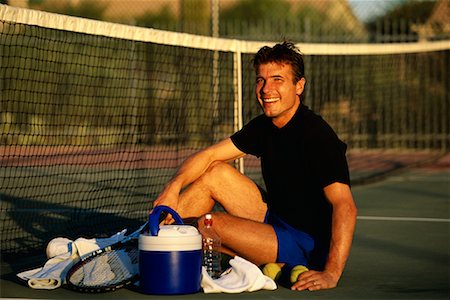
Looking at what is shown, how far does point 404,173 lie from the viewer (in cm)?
1698

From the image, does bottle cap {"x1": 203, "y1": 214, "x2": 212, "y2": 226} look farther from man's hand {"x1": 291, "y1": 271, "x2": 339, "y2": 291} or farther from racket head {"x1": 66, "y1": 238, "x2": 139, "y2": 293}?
man's hand {"x1": 291, "y1": 271, "x2": 339, "y2": 291}

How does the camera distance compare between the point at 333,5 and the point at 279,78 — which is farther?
the point at 333,5

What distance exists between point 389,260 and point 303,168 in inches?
57.3

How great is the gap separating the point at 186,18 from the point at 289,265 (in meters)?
16.9

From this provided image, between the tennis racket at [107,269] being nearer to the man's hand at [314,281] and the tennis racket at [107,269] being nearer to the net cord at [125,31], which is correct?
the man's hand at [314,281]

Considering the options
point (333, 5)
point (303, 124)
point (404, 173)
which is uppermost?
point (333, 5)

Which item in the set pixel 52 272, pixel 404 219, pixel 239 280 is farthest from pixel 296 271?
pixel 404 219

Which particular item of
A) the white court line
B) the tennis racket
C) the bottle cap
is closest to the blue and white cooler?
the tennis racket

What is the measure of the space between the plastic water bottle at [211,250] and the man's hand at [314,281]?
59cm

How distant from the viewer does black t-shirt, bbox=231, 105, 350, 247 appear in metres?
6.76

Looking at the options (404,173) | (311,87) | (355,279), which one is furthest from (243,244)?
(311,87)

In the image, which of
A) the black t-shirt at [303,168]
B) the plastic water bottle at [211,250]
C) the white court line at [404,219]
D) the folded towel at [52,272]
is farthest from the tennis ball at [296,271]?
the white court line at [404,219]

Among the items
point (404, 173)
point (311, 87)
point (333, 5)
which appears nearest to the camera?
point (404, 173)

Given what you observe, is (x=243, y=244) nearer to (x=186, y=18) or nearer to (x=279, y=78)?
(x=279, y=78)
